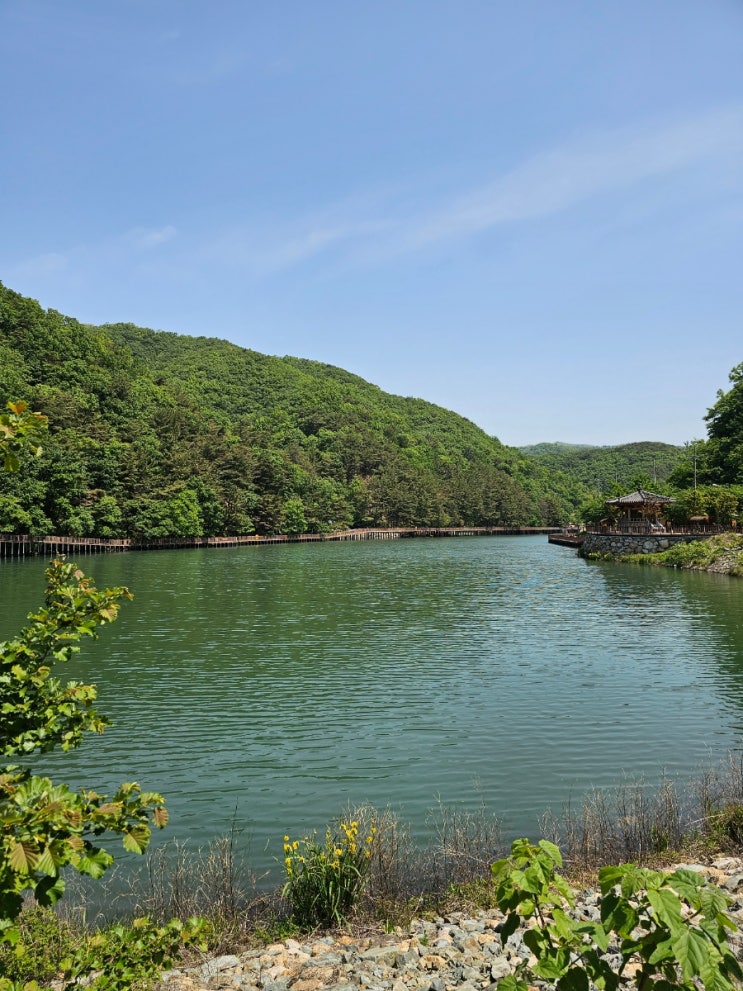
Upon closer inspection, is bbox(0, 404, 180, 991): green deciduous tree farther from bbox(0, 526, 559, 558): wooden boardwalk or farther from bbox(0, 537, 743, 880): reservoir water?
bbox(0, 526, 559, 558): wooden boardwalk

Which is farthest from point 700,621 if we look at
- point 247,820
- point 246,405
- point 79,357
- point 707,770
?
point 246,405

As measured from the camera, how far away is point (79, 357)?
120m

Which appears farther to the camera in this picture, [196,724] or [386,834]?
[196,724]

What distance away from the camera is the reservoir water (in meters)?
13.7

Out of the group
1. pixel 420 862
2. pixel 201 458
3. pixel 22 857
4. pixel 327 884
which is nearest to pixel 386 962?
pixel 327 884

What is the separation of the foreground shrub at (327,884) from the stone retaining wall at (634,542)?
6545 cm

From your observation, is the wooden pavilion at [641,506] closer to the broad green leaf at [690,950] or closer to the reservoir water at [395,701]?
the reservoir water at [395,701]

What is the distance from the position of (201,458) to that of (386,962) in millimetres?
109495

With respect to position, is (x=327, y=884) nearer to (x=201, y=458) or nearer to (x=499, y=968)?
(x=499, y=968)

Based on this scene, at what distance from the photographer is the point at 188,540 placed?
3964 inches

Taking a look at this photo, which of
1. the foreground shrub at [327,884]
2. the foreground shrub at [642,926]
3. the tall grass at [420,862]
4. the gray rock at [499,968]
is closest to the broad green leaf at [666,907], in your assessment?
the foreground shrub at [642,926]

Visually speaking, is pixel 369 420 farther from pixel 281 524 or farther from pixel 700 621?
pixel 700 621

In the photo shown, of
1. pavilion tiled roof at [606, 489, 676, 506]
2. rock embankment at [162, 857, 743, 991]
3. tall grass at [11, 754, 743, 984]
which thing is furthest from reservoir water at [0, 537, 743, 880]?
pavilion tiled roof at [606, 489, 676, 506]

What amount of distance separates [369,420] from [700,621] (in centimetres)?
16536
